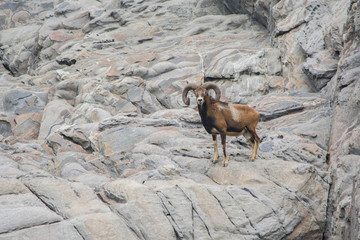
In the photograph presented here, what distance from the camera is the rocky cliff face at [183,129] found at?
449 inches

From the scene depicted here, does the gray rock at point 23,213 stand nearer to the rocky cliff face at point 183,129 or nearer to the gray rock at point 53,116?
the rocky cliff face at point 183,129

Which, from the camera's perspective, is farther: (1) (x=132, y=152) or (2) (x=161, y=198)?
(1) (x=132, y=152)

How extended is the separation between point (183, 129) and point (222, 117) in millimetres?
3958

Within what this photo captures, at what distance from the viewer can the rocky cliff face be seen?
11.4 metres

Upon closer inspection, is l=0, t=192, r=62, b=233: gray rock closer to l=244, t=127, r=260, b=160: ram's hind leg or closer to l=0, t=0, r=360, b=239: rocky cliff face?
l=0, t=0, r=360, b=239: rocky cliff face

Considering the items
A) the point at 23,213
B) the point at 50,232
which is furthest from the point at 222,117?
the point at 23,213

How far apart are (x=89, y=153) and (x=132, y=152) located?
3222mm

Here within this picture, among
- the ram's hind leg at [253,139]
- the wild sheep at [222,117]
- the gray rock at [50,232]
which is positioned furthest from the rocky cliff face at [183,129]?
the wild sheep at [222,117]

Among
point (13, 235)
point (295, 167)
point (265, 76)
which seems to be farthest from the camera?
point (265, 76)

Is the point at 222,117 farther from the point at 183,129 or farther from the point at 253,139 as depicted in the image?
the point at 183,129

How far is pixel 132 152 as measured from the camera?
16.3m

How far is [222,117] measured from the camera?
14.0 metres

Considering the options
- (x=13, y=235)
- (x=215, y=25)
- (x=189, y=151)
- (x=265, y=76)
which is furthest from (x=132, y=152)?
(x=215, y=25)

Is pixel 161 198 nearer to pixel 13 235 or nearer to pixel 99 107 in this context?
pixel 13 235
